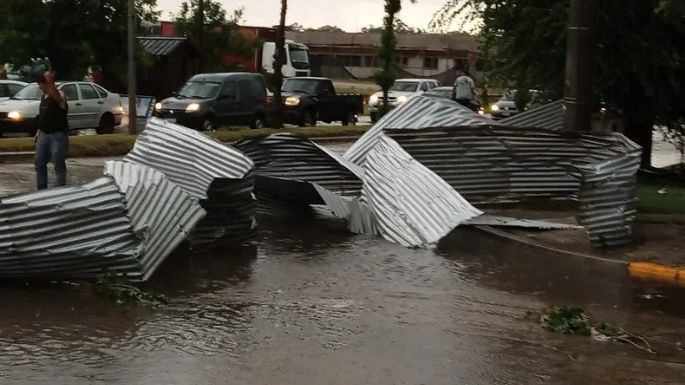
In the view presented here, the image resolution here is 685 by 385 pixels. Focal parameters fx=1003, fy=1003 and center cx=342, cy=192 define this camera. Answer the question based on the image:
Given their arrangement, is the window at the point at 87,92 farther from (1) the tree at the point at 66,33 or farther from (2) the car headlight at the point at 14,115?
(1) the tree at the point at 66,33

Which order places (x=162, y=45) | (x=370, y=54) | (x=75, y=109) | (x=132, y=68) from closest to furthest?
1. (x=132, y=68)
2. (x=75, y=109)
3. (x=162, y=45)
4. (x=370, y=54)

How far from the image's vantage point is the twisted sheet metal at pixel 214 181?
34.4 ft

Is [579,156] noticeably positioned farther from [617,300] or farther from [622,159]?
[617,300]

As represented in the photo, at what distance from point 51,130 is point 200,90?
50.9ft

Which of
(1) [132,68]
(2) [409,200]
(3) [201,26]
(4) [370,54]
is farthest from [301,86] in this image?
(4) [370,54]

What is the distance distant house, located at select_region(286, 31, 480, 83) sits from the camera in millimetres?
62312

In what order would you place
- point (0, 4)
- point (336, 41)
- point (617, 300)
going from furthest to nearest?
1. point (336, 41)
2. point (0, 4)
3. point (617, 300)

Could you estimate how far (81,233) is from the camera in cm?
859

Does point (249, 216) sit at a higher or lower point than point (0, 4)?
lower

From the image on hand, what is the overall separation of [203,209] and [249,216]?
109cm

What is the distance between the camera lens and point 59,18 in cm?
3125

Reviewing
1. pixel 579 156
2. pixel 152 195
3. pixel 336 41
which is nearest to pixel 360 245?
pixel 152 195

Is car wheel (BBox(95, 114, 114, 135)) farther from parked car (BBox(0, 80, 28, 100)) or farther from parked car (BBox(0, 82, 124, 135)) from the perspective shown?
parked car (BBox(0, 80, 28, 100))

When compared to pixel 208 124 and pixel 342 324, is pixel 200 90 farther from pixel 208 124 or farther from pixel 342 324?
pixel 342 324
